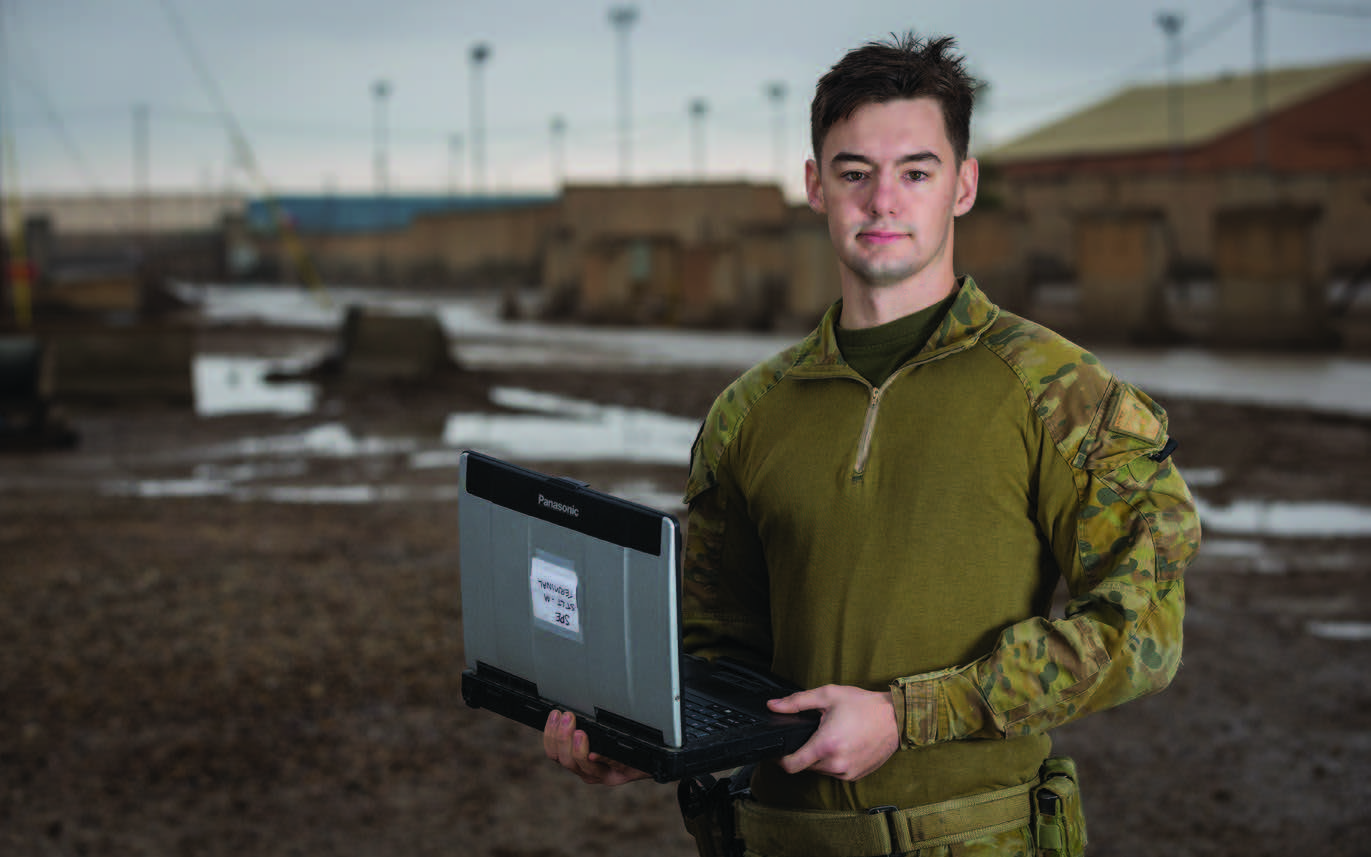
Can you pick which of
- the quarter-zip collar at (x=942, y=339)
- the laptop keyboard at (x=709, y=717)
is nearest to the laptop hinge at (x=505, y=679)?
the laptop keyboard at (x=709, y=717)

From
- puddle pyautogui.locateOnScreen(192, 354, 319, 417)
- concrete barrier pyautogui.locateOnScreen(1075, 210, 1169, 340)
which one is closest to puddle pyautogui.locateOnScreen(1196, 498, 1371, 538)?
puddle pyautogui.locateOnScreen(192, 354, 319, 417)

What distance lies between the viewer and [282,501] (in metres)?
13.0

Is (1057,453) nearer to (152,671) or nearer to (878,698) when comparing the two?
(878,698)

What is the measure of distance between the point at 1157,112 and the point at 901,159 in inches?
4055

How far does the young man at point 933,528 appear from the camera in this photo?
2453 mm

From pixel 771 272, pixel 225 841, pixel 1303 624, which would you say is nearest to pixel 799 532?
pixel 225 841

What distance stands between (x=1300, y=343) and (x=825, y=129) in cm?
2400

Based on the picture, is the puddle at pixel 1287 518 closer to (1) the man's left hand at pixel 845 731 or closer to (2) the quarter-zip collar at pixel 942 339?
(2) the quarter-zip collar at pixel 942 339

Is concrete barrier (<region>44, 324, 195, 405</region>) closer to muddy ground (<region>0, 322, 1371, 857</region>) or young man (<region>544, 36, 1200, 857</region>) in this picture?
muddy ground (<region>0, 322, 1371, 857</region>)

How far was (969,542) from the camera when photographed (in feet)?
8.34

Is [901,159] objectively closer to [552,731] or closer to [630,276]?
[552,731]

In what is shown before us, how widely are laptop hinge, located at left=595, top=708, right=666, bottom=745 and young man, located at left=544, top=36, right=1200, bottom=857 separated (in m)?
0.06

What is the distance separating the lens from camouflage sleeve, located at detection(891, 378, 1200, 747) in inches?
95.5

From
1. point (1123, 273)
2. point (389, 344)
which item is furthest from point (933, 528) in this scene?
point (1123, 273)
